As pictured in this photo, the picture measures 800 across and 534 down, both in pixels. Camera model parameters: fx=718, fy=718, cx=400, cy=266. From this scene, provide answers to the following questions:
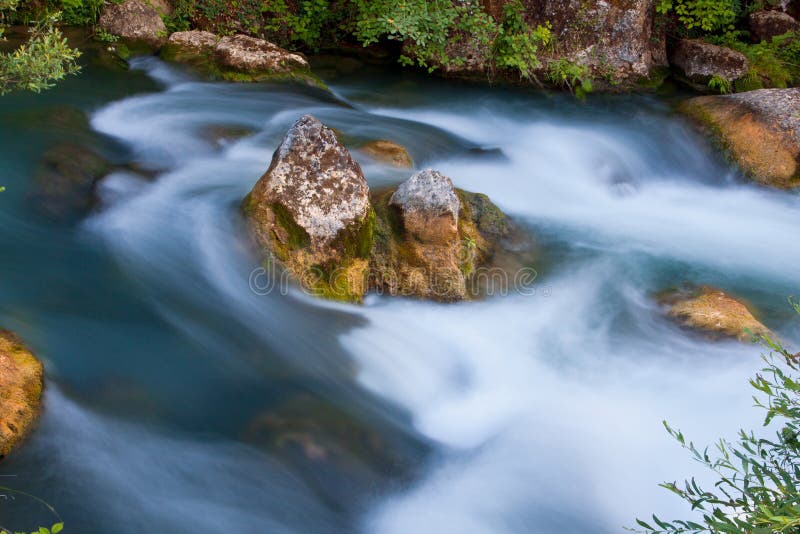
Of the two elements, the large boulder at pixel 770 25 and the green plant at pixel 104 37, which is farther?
the large boulder at pixel 770 25

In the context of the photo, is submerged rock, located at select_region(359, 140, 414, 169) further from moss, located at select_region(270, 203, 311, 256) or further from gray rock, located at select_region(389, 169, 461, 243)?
moss, located at select_region(270, 203, 311, 256)

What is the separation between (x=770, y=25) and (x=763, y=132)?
3.46 metres

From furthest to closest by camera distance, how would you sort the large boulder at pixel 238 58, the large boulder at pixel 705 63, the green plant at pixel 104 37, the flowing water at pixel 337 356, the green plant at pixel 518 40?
the large boulder at pixel 705 63
the green plant at pixel 518 40
the green plant at pixel 104 37
the large boulder at pixel 238 58
the flowing water at pixel 337 356

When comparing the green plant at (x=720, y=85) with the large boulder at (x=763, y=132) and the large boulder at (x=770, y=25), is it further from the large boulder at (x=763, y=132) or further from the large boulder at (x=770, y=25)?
the large boulder at (x=770, y=25)

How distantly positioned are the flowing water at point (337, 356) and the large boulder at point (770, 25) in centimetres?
398

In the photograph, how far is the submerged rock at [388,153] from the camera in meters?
7.02

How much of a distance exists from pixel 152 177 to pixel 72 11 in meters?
4.07

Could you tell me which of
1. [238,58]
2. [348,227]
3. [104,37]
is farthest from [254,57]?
[348,227]

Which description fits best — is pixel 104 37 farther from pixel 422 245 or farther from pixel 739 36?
pixel 739 36

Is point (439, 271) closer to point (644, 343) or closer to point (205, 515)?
point (644, 343)

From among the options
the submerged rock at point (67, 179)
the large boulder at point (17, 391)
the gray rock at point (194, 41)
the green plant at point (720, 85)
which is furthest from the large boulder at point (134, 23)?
the green plant at point (720, 85)

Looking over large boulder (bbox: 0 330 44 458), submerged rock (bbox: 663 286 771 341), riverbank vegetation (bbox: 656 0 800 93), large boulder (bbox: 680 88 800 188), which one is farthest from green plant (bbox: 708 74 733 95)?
large boulder (bbox: 0 330 44 458)

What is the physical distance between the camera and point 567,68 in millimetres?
9945

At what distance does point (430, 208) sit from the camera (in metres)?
5.52
